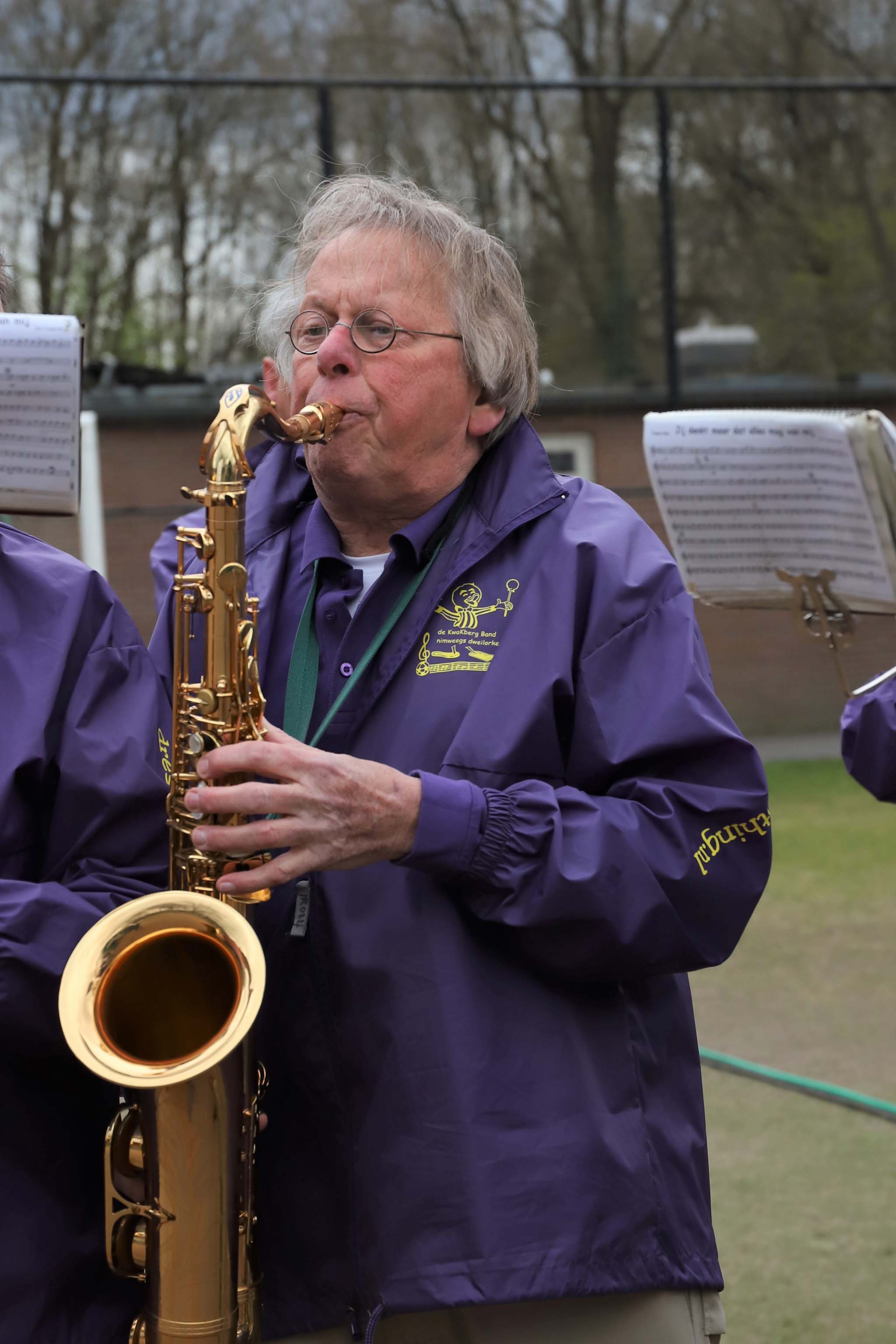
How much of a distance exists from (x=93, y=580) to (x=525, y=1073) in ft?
2.71

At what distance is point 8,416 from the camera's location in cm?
190

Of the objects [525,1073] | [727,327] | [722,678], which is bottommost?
[722,678]

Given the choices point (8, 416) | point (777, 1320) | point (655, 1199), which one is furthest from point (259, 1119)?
point (777, 1320)

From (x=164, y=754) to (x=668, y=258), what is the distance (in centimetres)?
936

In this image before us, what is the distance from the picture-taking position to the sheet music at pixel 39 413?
6.11ft

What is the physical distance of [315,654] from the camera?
2.05 meters

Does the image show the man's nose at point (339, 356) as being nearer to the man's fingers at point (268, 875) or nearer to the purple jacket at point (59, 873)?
the purple jacket at point (59, 873)

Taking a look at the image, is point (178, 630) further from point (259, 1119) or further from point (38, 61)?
point (38, 61)

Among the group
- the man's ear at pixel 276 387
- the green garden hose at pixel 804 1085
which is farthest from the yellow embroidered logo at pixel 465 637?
the green garden hose at pixel 804 1085

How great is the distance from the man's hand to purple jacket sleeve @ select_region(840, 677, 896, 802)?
3.70 feet

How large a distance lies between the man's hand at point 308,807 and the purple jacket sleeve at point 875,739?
3.70 feet

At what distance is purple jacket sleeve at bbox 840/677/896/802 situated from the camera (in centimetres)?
255

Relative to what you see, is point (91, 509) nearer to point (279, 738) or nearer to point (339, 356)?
point (339, 356)

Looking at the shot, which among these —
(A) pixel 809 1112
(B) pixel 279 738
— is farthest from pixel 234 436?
(A) pixel 809 1112
